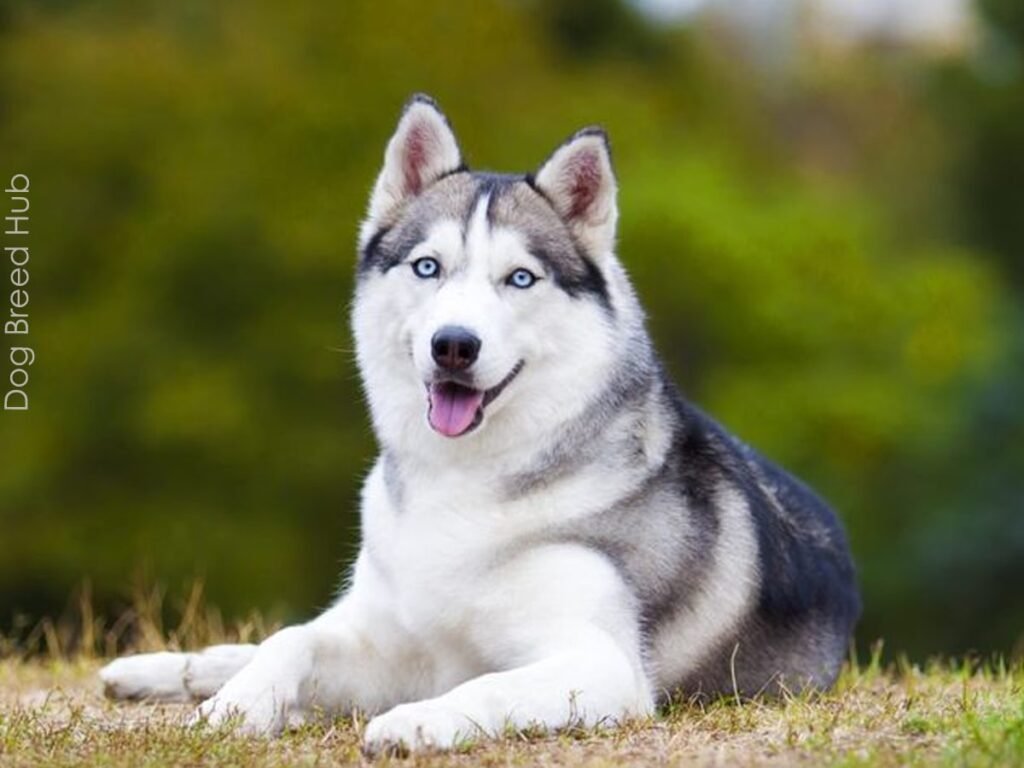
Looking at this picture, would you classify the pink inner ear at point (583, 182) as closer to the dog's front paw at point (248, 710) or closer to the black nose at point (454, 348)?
the black nose at point (454, 348)

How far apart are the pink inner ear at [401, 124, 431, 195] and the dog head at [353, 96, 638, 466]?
1 centimetres

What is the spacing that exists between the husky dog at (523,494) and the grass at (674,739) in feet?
0.71

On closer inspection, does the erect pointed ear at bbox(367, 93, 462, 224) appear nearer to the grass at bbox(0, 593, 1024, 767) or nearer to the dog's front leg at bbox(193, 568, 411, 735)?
the dog's front leg at bbox(193, 568, 411, 735)

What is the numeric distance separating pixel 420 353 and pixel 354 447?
2723cm

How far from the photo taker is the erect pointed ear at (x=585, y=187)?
7.96 m

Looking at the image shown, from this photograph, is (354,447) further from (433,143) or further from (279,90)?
(433,143)

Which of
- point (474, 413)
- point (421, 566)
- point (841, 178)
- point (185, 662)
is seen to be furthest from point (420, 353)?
point (841, 178)

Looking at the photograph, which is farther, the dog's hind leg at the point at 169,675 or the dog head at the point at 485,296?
the dog's hind leg at the point at 169,675

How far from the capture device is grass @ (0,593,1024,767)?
647 centimetres

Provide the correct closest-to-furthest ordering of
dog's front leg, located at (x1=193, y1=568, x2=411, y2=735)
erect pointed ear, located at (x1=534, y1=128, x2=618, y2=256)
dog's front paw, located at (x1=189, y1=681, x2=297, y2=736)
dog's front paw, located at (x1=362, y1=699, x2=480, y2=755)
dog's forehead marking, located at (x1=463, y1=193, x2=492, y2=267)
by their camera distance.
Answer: dog's front paw, located at (x1=362, y1=699, x2=480, y2=755) < dog's front paw, located at (x1=189, y1=681, x2=297, y2=736) < dog's forehead marking, located at (x1=463, y1=193, x2=492, y2=267) < dog's front leg, located at (x1=193, y1=568, x2=411, y2=735) < erect pointed ear, located at (x1=534, y1=128, x2=618, y2=256)

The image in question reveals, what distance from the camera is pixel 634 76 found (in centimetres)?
4809

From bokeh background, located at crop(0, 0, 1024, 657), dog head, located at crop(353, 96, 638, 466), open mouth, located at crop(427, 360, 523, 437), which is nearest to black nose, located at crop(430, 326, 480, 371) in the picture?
dog head, located at crop(353, 96, 638, 466)

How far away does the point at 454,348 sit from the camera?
24.0ft

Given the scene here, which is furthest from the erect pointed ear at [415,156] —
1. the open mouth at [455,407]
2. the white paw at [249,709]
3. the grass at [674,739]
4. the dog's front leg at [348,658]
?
the grass at [674,739]
